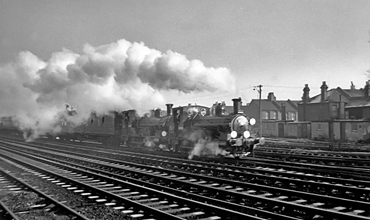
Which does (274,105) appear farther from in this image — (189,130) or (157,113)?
(189,130)

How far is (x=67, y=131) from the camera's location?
34.2 m

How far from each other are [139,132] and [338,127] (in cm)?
2461

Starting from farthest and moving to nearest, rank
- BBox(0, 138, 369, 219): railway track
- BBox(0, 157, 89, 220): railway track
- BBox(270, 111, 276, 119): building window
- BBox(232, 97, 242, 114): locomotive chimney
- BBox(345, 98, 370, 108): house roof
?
BBox(270, 111, 276, 119): building window, BBox(345, 98, 370, 108): house roof, BBox(232, 97, 242, 114): locomotive chimney, BBox(0, 157, 89, 220): railway track, BBox(0, 138, 369, 219): railway track

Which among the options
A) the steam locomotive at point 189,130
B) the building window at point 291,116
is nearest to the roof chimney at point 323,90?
the building window at point 291,116

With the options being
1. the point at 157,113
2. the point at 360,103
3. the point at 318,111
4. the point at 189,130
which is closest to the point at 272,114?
the point at 318,111

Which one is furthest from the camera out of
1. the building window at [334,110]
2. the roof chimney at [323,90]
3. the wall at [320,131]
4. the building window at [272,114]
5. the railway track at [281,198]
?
the building window at [272,114]

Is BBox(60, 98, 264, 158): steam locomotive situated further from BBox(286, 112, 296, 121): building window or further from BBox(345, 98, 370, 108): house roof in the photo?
BBox(286, 112, 296, 121): building window

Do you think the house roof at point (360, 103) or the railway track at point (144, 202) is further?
the house roof at point (360, 103)

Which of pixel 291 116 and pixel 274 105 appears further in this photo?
pixel 291 116

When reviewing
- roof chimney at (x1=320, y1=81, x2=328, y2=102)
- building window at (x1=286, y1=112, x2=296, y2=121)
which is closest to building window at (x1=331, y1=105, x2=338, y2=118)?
roof chimney at (x1=320, y1=81, x2=328, y2=102)

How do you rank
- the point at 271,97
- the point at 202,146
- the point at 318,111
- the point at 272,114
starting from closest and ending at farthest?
1. the point at 202,146
2. the point at 318,111
3. the point at 272,114
4. the point at 271,97

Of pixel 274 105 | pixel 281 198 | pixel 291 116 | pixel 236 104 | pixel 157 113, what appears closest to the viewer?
pixel 281 198

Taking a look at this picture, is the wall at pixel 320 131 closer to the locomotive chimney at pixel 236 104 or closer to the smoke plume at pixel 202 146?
the locomotive chimney at pixel 236 104

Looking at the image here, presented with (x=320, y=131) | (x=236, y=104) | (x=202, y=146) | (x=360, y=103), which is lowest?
(x=202, y=146)
